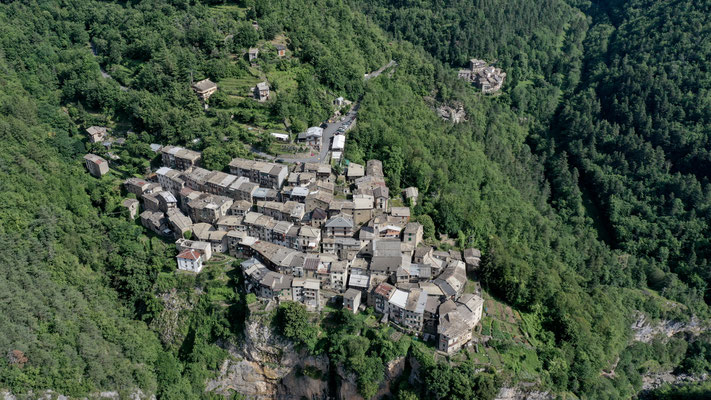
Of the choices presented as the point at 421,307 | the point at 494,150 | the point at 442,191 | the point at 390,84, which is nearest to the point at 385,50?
the point at 390,84

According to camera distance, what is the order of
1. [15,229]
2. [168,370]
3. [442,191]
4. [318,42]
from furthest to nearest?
[318,42] < [442,191] < [15,229] < [168,370]

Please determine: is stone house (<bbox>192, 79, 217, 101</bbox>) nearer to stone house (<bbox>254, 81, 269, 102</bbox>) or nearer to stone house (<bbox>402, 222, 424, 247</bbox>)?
stone house (<bbox>254, 81, 269, 102</bbox>)

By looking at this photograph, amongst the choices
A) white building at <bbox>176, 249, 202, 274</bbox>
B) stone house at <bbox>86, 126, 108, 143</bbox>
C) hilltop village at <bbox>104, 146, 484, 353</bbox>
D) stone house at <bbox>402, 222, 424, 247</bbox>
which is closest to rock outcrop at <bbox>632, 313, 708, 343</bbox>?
hilltop village at <bbox>104, 146, 484, 353</bbox>

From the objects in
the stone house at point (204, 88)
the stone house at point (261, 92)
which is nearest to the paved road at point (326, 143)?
the stone house at point (261, 92)

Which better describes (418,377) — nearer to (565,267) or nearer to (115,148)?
(565,267)

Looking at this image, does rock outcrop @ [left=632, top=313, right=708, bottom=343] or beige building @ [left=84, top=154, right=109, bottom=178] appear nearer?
beige building @ [left=84, top=154, right=109, bottom=178]

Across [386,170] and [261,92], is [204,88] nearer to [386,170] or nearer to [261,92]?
[261,92]
